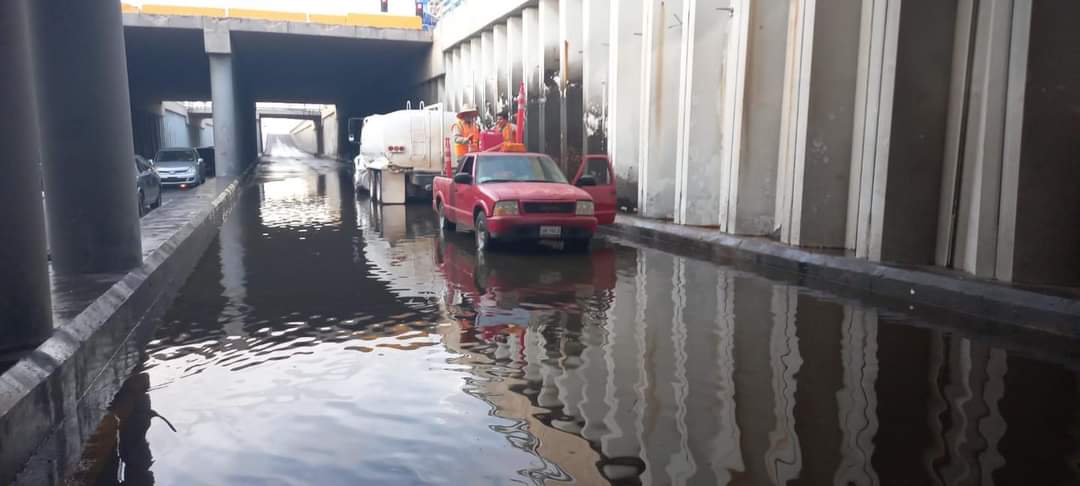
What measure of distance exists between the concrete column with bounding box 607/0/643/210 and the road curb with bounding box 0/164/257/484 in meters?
11.0

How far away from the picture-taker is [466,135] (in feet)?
63.3

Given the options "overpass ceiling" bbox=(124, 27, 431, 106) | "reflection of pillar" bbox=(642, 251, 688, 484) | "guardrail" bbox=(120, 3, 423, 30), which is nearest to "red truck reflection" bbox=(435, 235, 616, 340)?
"reflection of pillar" bbox=(642, 251, 688, 484)

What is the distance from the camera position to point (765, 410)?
187 inches

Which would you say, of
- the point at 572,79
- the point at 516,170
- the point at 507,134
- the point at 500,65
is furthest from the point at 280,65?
the point at 516,170

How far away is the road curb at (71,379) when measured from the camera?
3.96 metres

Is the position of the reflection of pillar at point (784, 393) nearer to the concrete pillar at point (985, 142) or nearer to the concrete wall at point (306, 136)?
the concrete pillar at point (985, 142)

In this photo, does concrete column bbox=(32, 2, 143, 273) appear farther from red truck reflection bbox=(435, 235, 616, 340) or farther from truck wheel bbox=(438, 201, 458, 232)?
truck wheel bbox=(438, 201, 458, 232)

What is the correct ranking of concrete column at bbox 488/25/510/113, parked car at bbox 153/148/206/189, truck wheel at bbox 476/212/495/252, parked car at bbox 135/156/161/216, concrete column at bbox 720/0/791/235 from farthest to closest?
concrete column at bbox 488/25/510/113
parked car at bbox 153/148/206/189
parked car at bbox 135/156/161/216
truck wheel at bbox 476/212/495/252
concrete column at bbox 720/0/791/235

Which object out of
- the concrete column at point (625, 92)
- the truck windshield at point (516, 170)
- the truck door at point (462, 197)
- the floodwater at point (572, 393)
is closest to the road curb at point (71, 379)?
the floodwater at point (572, 393)

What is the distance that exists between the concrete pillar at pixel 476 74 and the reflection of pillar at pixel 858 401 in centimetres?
2445

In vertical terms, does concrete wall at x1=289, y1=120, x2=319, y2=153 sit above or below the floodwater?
above

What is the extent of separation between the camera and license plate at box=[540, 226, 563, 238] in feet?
38.8

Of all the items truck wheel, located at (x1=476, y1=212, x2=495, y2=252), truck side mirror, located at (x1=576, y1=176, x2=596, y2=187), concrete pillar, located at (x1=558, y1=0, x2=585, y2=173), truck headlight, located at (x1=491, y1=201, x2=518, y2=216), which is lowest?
truck wheel, located at (x1=476, y1=212, x2=495, y2=252)

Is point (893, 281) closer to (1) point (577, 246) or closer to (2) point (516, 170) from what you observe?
(1) point (577, 246)
